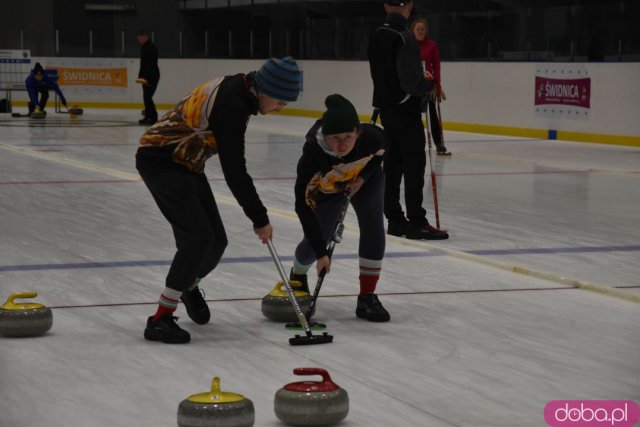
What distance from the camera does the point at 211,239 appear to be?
14.5 ft

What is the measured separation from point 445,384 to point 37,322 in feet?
5.25

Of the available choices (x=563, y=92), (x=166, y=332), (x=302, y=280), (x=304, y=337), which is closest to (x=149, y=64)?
(x=563, y=92)

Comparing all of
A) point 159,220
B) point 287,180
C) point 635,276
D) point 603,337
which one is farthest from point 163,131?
point 287,180

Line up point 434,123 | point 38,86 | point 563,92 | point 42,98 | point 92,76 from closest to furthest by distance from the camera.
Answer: point 434,123
point 563,92
point 42,98
point 38,86
point 92,76

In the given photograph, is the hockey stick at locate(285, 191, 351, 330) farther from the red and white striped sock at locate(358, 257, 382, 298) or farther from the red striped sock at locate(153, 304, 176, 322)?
the red striped sock at locate(153, 304, 176, 322)

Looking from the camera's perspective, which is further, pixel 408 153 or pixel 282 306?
pixel 408 153

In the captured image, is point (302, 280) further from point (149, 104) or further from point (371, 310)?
point (149, 104)

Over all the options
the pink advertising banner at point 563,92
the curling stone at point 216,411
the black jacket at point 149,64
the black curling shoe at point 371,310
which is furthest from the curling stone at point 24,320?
the black jacket at point 149,64

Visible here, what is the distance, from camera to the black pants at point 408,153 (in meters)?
7.11

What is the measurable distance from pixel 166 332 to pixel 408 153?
3125 mm

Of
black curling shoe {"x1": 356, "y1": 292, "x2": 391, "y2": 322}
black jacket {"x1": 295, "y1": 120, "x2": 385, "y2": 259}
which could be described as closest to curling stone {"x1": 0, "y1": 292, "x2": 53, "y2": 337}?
black jacket {"x1": 295, "y1": 120, "x2": 385, "y2": 259}

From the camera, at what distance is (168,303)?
14.4 feet

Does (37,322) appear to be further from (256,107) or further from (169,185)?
(256,107)

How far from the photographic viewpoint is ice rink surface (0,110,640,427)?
11.8 feet
